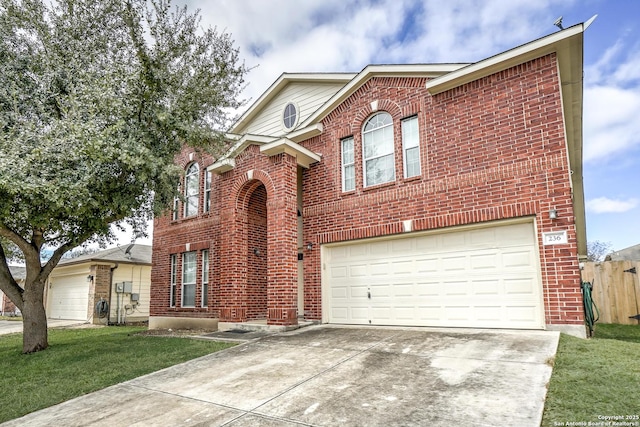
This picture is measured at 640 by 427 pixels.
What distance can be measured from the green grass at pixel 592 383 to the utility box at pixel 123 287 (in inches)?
710

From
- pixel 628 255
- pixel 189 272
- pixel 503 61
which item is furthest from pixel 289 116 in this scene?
pixel 628 255

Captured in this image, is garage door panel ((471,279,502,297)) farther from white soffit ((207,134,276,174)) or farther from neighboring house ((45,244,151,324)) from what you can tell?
neighboring house ((45,244,151,324))

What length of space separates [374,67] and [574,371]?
25.3 feet

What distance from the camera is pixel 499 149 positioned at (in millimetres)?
7781

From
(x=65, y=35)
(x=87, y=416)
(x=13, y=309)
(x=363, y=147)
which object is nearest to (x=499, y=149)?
Answer: (x=363, y=147)

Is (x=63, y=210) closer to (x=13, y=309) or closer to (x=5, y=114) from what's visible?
(x=5, y=114)

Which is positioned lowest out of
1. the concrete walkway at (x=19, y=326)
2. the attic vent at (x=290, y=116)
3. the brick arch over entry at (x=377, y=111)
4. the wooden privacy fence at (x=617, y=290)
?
the concrete walkway at (x=19, y=326)

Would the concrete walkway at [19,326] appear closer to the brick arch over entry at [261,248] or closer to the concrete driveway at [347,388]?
the brick arch over entry at [261,248]

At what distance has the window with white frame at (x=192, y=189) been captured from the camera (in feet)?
44.0

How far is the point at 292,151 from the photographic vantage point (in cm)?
982

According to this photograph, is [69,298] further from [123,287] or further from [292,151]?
[292,151]

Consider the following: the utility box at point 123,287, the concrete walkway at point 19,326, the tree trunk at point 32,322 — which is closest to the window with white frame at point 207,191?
the tree trunk at point 32,322

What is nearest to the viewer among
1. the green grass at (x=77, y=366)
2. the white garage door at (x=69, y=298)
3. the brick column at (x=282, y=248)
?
the green grass at (x=77, y=366)

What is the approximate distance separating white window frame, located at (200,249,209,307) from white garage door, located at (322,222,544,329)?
448cm
